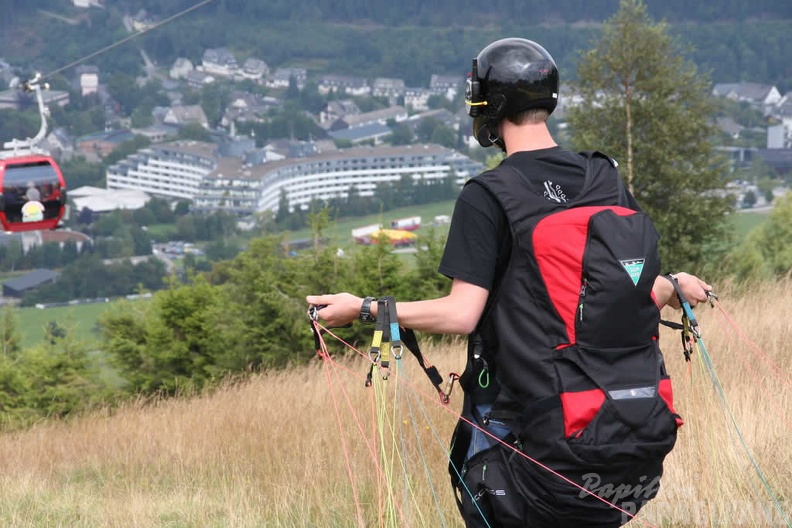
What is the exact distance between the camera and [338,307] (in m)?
2.32

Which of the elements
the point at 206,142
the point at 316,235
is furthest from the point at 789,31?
the point at 316,235

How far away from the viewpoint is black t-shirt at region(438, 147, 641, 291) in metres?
2.18

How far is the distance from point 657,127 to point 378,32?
487 ft

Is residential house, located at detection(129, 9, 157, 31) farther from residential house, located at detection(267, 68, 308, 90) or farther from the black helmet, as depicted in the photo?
the black helmet

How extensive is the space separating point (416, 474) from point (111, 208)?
366 ft

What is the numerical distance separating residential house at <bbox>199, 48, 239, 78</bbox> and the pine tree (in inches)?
5537

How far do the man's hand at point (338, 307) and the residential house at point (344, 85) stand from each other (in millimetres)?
151980

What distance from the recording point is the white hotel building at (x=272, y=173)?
115000mm

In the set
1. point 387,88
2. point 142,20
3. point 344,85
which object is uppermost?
point 142,20

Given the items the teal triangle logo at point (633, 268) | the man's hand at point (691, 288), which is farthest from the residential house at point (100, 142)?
the teal triangle logo at point (633, 268)

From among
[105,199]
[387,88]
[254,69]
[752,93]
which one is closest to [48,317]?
[105,199]

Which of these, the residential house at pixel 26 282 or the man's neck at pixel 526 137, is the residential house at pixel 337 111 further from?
the man's neck at pixel 526 137

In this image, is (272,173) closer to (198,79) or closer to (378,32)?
(198,79)

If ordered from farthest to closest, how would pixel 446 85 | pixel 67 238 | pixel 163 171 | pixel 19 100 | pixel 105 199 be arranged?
pixel 446 85, pixel 19 100, pixel 163 171, pixel 105 199, pixel 67 238
